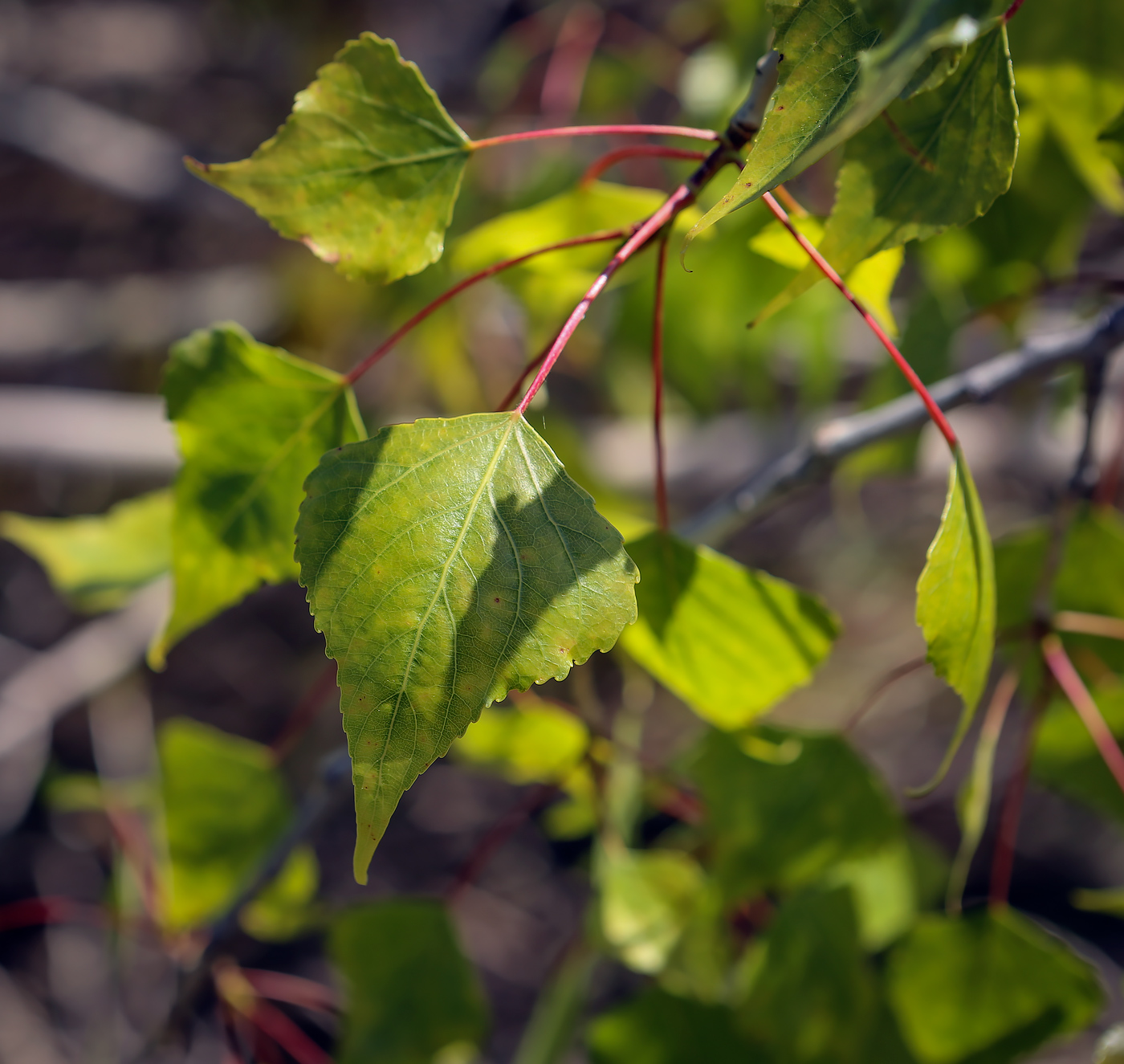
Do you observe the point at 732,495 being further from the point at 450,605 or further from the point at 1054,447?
the point at 1054,447

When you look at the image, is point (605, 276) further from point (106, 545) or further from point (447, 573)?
point (106, 545)

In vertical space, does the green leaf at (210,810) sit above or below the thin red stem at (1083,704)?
below

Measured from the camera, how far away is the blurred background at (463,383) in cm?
62

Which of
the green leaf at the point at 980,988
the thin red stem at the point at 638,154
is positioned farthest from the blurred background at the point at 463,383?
the green leaf at the point at 980,988

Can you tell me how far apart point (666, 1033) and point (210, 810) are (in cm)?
30

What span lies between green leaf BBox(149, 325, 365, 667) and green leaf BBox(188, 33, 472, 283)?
61 mm

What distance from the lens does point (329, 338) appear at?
54.2 inches

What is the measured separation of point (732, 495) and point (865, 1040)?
316 mm

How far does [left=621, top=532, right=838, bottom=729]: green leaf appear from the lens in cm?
35

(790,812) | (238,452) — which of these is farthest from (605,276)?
(790,812)

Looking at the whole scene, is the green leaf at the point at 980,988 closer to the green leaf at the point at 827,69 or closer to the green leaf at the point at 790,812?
the green leaf at the point at 790,812

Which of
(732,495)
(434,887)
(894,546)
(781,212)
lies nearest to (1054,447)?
(894,546)

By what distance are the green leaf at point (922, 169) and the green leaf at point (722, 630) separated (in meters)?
0.13

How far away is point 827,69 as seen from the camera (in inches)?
9.0
